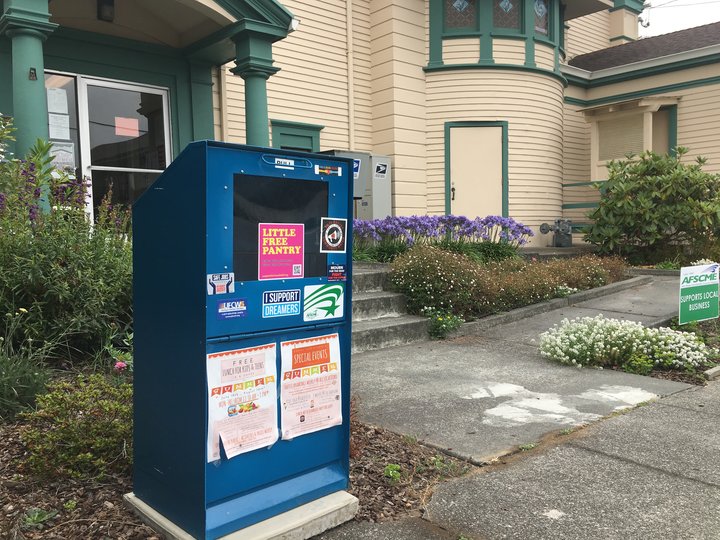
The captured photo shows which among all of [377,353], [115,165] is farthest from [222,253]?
[115,165]

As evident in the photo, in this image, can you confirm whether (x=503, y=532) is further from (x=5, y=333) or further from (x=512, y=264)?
(x=512, y=264)

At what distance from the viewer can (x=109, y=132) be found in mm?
8336

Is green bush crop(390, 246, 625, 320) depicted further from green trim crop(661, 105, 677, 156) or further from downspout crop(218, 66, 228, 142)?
green trim crop(661, 105, 677, 156)

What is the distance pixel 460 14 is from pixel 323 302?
37.1ft

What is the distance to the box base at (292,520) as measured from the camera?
2.39 meters

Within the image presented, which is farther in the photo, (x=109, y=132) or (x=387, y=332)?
(x=109, y=132)

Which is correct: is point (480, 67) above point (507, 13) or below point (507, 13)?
below

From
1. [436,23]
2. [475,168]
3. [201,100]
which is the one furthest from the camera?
[475,168]

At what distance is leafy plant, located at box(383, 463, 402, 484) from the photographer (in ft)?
10.2

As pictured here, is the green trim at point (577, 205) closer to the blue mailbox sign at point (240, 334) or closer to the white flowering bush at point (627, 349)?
the white flowering bush at point (627, 349)

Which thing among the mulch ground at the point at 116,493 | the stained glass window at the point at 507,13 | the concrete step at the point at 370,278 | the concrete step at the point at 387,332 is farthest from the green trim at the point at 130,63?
the stained glass window at the point at 507,13

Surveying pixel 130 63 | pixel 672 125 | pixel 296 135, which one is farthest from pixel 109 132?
pixel 672 125

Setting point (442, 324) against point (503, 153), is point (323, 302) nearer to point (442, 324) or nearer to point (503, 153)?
point (442, 324)

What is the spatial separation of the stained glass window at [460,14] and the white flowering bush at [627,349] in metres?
8.45
